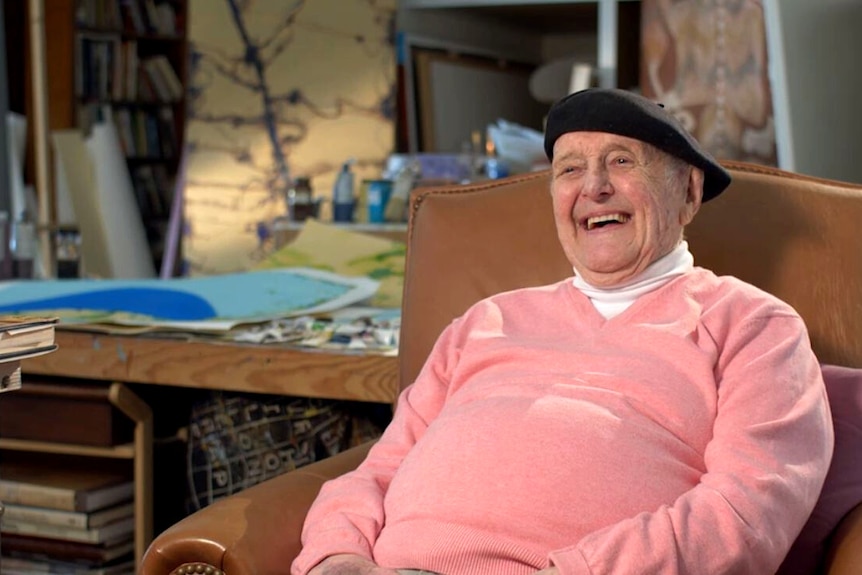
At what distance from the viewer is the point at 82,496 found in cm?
236

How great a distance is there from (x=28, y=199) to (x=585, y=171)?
5.16 m

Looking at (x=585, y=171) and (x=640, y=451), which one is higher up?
(x=585, y=171)

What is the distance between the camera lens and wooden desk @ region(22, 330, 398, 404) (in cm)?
217

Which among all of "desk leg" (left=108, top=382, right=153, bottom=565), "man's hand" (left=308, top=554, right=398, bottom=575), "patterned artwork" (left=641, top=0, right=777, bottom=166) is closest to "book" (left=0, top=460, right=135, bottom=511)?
"desk leg" (left=108, top=382, right=153, bottom=565)

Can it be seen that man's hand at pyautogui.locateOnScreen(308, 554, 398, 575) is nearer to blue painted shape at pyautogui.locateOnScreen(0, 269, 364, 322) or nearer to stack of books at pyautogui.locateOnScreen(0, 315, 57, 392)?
stack of books at pyautogui.locateOnScreen(0, 315, 57, 392)

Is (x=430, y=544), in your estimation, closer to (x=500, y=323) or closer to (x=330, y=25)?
(x=500, y=323)

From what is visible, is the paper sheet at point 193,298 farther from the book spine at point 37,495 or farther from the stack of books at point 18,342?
the stack of books at point 18,342

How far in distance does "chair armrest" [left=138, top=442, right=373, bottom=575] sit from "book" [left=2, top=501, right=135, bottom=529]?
88cm

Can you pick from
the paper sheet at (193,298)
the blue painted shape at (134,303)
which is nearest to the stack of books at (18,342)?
the paper sheet at (193,298)

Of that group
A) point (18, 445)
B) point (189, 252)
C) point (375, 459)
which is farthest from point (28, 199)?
point (375, 459)

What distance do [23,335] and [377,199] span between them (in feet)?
11.9

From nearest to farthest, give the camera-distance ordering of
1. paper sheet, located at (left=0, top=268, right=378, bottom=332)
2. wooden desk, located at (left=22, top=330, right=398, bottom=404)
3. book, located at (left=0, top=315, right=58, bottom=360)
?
book, located at (left=0, top=315, right=58, bottom=360) → wooden desk, located at (left=22, top=330, right=398, bottom=404) → paper sheet, located at (left=0, top=268, right=378, bottom=332)

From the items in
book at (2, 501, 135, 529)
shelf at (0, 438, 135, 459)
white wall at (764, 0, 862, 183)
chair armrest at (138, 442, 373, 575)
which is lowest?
book at (2, 501, 135, 529)

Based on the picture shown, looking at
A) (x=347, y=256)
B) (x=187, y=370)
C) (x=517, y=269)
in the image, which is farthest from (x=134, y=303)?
(x=517, y=269)
